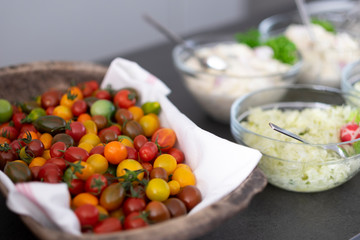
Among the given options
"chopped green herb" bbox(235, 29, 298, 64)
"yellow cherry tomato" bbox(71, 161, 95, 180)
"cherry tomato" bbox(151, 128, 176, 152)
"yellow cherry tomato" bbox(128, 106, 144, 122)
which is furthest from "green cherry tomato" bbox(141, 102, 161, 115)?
"chopped green herb" bbox(235, 29, 298, 64)

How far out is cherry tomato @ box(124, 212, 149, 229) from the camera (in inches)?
30.8

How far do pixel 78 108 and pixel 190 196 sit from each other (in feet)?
1.51

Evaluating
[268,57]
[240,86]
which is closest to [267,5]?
[268,57]

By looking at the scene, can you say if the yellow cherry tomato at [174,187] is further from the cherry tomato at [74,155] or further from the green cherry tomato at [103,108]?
the green cherry tomato at [103,108]

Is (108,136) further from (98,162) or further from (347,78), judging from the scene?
(347,78)

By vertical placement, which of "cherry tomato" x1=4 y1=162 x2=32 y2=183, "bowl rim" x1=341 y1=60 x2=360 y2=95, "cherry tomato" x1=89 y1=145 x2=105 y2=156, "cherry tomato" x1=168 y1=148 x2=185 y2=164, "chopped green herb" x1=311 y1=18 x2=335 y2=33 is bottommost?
"cherry tomato" x1=168 y1=148 x2=185 y2=164

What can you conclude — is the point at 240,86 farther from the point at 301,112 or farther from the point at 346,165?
the point at 346,165

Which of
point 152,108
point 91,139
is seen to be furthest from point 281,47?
point 91,139

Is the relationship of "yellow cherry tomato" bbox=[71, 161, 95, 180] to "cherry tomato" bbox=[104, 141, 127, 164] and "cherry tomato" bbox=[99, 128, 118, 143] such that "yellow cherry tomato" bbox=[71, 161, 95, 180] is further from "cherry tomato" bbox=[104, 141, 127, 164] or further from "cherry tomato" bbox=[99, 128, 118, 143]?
"cherry tomato" bbox=[99, 128, 118, 143]

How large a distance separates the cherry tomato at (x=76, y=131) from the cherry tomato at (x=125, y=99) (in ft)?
0.59

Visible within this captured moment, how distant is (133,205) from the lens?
82cm

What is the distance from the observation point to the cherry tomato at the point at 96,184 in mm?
840

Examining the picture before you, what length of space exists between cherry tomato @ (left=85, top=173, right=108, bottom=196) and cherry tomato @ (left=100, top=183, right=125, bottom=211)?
0.04 feet

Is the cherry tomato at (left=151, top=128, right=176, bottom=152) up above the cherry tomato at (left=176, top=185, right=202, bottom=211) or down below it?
above
